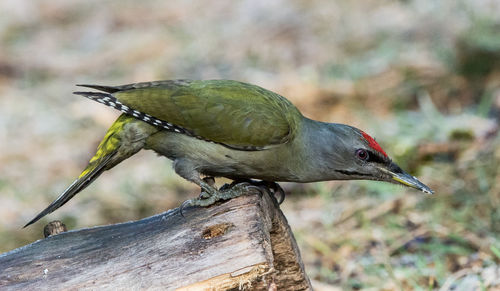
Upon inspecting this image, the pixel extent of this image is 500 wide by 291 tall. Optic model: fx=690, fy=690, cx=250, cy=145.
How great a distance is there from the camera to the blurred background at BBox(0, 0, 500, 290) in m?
5.79

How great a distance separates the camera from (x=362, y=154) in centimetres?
446

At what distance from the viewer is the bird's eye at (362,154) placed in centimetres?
445

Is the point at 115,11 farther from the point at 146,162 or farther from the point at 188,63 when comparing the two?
the point at 146,162

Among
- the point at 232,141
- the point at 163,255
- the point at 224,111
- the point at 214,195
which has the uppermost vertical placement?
the point at 224,111

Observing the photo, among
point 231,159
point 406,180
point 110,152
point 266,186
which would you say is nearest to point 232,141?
point 231,159

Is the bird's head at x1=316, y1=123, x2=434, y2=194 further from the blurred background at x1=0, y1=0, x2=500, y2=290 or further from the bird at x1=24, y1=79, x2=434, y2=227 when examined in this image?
the blurred background at x1=0, y1=0, x2=500, y2=290

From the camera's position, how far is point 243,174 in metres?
4.47

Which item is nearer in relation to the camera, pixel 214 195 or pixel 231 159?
pixel 214 195

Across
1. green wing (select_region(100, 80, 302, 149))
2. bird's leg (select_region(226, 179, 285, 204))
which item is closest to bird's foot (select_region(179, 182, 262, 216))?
bird's leg (select_region(226, 179, 285, 204))

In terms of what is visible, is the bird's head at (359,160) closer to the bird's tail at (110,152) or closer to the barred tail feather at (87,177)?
the bird's tail at (110,152)

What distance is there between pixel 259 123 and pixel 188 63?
6459 millimetres

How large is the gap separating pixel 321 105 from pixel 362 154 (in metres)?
4.24

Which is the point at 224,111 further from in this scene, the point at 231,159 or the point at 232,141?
the point at 231,159

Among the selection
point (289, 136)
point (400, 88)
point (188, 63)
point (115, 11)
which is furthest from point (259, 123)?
point (115, 11)
